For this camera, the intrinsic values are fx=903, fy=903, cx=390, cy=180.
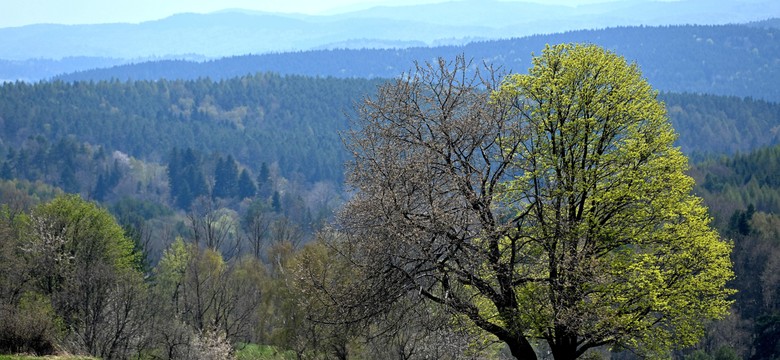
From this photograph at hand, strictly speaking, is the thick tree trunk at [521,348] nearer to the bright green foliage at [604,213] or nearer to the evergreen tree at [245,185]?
the bright green foliage at [604,213]

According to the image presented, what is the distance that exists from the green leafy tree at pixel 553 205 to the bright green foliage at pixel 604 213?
4 centimetres

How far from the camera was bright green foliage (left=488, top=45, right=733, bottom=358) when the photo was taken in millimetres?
19938

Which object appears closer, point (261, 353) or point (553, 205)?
point (553, 205)

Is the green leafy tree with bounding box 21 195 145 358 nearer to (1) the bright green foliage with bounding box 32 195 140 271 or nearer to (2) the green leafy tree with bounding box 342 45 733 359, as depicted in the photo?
(1) the bright green foliage with bounding box 32 195 140 271

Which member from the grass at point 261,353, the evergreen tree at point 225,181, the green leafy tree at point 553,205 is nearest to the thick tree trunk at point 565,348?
the green leafy tree at point 553,205

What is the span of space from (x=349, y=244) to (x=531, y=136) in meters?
4.96

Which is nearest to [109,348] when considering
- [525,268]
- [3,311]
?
[3,311]

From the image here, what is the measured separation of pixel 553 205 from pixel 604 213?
116 centimetres

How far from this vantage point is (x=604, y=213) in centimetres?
2062

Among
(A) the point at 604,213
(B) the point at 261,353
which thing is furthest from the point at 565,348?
(B) the point at 261,353

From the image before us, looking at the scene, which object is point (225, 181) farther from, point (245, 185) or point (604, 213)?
point (604, 213)

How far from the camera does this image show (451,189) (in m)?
19.7

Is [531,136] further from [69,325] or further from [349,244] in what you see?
[69,325]

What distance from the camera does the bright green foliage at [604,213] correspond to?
1994cm
